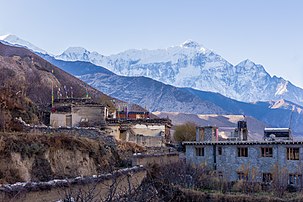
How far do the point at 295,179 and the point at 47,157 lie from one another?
54.0 ft

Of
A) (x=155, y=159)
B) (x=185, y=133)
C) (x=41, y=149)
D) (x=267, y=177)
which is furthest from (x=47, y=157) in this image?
(x=185, y=133)

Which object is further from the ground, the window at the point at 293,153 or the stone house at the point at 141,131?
the stone house at the point at 141,131

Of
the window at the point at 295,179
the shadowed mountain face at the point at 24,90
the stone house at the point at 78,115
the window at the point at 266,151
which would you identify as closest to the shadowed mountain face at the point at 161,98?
the shadowed mountain face at the point at 24,90

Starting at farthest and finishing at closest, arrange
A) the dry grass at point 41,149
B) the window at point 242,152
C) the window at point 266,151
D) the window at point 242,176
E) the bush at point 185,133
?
the bush at point 185,133 < the window at point 242,152 < the window at point 242,176 < the window at point 266,151 < the dry grass at point 41,149

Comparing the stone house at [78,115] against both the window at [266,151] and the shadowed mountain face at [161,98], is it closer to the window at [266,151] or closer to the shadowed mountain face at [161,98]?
the window at [266,151]

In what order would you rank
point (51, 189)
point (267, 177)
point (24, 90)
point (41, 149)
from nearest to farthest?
point (51, 189)
point (41, 149)
point (267, 177)
point (24, 90)

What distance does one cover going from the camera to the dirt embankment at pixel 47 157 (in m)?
18.6

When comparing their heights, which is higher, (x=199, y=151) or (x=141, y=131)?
(x=141, y=131)

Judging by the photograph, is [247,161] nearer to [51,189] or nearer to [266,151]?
[266,151]

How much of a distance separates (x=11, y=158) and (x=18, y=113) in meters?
10.4

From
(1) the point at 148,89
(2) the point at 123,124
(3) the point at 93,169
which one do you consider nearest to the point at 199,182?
(3) the point at 93,169

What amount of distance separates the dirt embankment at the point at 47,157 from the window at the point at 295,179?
1162 centimetres

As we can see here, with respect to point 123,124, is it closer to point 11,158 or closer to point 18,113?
point 18,113

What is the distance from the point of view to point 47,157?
20656mm
